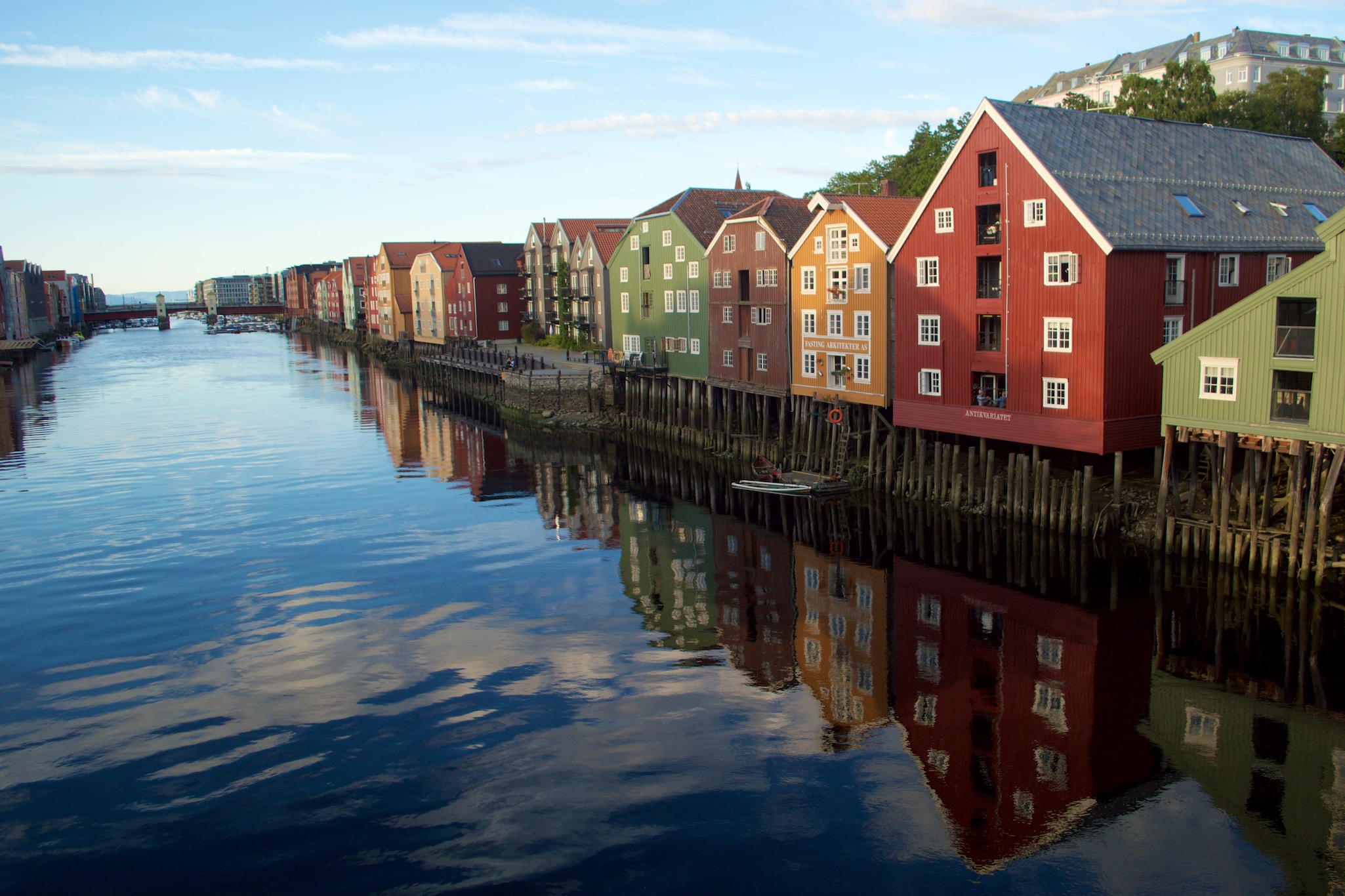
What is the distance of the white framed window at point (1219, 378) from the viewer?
1118 inches

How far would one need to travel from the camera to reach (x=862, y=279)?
143 feet

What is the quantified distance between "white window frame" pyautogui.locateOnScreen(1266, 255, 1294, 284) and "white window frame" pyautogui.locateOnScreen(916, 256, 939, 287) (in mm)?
11666

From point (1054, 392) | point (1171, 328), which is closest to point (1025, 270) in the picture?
point (1054, 392)

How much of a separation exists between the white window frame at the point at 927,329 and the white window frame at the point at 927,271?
130cm

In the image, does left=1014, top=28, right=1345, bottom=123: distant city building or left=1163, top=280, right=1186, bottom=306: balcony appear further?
left=1014, top=28, right=1345, bottom=123: distant city building

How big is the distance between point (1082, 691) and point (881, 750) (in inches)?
227

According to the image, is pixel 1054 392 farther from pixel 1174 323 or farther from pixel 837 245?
pixel 837 245

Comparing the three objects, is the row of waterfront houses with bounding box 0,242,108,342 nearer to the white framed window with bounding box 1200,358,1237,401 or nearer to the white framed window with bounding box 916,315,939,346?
the white framed window with bounding box 916,315,939,346

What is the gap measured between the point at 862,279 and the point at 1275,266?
15758mm

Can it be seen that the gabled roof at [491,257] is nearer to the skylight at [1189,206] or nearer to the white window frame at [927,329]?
the white window frame at [927,329]

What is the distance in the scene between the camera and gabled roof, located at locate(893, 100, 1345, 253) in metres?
33.2

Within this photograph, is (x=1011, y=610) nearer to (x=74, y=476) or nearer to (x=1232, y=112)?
(x=1232, y=112)

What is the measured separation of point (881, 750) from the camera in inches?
764

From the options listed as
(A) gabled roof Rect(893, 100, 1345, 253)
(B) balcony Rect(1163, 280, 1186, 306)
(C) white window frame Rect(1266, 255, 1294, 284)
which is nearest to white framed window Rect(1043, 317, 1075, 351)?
(A) gabled roof Rect(893, 100, 1345, 253)
